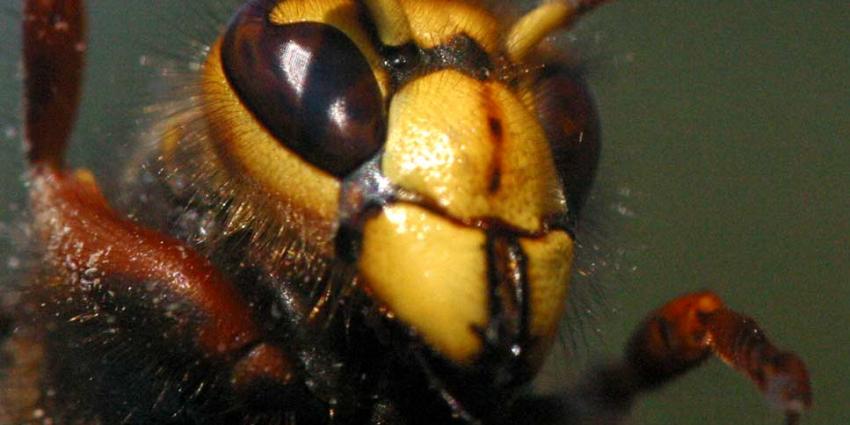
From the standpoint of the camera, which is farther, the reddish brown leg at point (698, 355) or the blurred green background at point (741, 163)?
the blurred green background at point (741, 163)

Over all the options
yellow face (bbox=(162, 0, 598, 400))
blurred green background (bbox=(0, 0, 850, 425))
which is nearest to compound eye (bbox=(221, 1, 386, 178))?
yellow face (bbox=(162, 0, 598, 400))

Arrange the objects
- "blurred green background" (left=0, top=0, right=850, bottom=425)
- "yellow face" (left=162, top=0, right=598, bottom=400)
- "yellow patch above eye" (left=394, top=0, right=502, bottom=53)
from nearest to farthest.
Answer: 1. "yellow face" (left=162, top=0, right=598, bottom=400)
2. "yellow patch above eye" (left=394, top=0, right=502, bottom=53)
3. "blurred green background" (left=0, top=0, right=850, bottom=425)

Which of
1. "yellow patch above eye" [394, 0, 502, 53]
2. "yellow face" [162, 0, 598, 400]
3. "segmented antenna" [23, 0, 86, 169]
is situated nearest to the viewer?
"yellow face" [162, 0, 598, 400]

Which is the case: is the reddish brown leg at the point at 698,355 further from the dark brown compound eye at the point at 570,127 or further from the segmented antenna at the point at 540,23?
the segmented antenna at the point at 540,23

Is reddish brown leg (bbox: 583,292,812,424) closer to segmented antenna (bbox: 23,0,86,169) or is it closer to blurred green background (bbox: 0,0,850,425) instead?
blurred green background (bbox: 0,0,850,425)

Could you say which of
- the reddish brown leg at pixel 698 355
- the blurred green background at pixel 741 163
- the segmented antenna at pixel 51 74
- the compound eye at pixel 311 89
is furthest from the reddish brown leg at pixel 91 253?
the blurred green background at pixel 741 163

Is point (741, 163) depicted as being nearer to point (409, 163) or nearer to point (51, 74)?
point (51, 74)

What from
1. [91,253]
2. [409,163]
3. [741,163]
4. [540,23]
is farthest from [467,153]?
[741,163]

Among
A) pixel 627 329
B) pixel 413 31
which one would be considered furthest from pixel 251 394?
pixel 627 329
